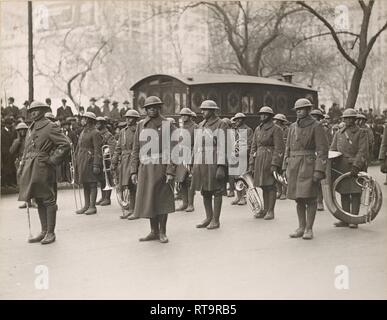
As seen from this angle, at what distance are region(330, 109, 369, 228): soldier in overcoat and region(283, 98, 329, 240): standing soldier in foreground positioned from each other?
1.14m

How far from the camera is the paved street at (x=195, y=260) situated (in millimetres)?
5742

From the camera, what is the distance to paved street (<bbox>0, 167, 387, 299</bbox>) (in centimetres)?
574

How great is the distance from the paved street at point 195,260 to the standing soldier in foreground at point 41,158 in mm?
744

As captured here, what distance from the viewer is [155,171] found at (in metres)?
8.21

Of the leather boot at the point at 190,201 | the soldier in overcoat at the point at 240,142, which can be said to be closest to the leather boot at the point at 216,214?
the leather boot at the point at 190,201

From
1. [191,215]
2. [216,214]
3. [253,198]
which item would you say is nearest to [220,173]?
[216,214]

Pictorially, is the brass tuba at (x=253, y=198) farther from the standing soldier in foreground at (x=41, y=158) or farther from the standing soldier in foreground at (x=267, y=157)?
the standing soldier in foreground at (x=41, y=158)

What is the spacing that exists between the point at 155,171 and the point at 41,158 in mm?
1621

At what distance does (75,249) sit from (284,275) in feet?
10.2

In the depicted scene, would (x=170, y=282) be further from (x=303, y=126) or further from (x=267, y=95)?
(x=267, y=95)

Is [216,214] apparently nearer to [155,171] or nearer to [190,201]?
[155,171]

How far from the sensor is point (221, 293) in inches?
223

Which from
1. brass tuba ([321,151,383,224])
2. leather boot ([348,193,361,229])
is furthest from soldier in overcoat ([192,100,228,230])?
leather boot ([348,193,361,229])

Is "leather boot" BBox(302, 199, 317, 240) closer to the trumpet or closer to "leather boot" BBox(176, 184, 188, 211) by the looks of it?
"leather boot" BBox(176, 184, 188, 211)
